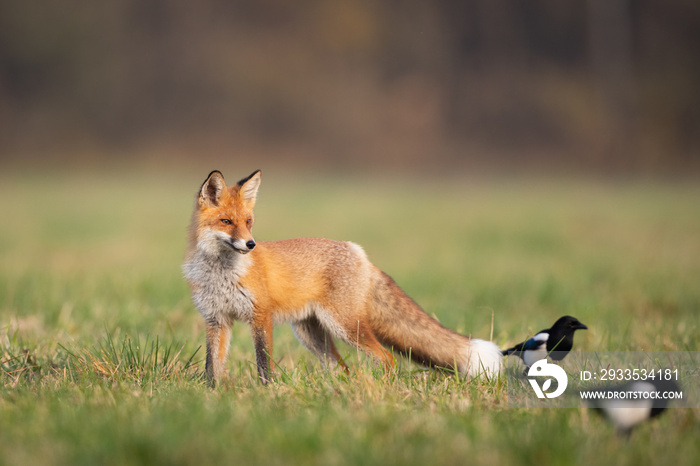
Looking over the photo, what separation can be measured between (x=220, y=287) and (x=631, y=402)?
8.35ft

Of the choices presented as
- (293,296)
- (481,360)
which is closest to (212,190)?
(293,296)

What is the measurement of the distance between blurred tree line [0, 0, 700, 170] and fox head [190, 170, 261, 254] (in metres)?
29.2

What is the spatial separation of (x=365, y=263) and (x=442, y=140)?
101ft

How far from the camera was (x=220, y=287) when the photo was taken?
4.71 metres

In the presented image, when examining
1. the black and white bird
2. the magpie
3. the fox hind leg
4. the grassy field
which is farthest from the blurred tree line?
the magpie

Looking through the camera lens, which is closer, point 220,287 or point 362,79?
point 220,287

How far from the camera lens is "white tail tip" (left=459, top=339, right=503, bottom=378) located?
4.71 metres

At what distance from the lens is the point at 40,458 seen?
10.2 feet

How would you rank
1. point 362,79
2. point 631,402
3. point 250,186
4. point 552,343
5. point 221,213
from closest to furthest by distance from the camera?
point 631,402 → point 221,213 → point 250,186 → point 552,343 → point 362,79

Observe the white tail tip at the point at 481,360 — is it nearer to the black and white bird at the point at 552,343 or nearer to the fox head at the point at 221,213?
the black and white bird at the point at 552,343

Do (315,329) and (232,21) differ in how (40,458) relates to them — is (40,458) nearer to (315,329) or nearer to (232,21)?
(315,329)

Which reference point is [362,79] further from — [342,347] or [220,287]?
[220,287]

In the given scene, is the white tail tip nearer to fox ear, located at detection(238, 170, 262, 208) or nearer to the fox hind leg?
the fox hind leg

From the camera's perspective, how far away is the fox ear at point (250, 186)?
472 cm
